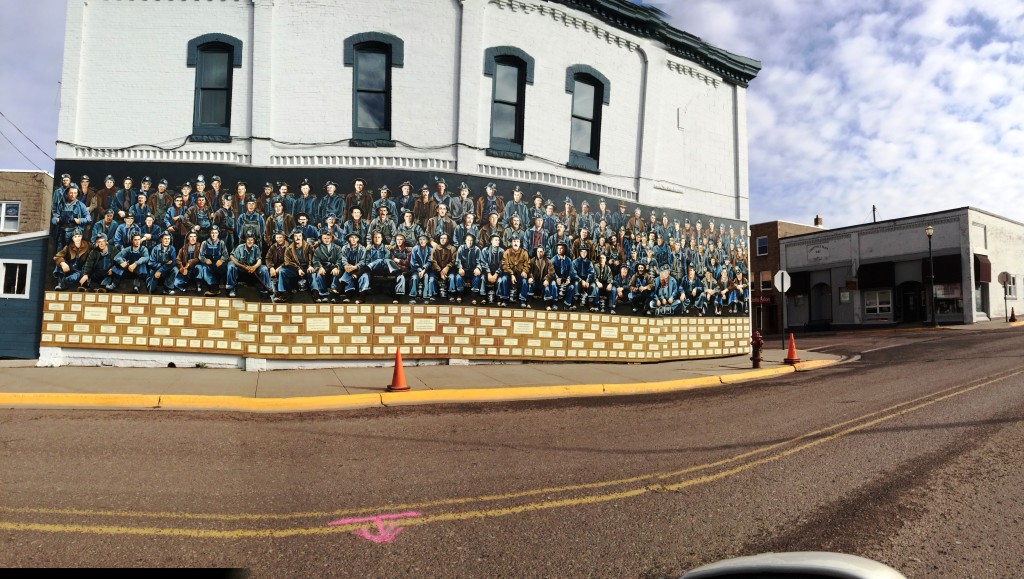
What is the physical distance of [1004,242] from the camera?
34094 millimetres

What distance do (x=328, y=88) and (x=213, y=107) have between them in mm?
2614

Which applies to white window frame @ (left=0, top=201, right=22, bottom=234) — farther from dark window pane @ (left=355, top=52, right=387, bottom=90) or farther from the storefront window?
the storefront window

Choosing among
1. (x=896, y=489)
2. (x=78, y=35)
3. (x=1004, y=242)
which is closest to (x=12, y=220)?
(x=78, y=35)

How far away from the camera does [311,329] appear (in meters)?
12.6

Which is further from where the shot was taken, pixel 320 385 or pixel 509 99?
pixel 509 99

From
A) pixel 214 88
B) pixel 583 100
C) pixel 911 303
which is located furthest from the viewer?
pixel 911 303

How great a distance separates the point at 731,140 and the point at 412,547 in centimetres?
1760

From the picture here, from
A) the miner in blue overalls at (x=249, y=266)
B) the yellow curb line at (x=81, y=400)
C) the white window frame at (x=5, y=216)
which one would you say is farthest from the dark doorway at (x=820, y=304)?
the white window frame at (x=5, y=216)

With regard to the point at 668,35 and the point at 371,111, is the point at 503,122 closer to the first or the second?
the point at 371,111

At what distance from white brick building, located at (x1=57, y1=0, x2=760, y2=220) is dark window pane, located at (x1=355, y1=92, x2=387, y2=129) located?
44 millimetres

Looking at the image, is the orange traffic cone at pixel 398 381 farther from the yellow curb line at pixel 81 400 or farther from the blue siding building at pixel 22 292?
the blue siding building at pixel 22 292

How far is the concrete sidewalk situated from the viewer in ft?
28.2

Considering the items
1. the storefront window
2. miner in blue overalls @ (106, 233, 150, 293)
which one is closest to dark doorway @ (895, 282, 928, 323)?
the storefront window

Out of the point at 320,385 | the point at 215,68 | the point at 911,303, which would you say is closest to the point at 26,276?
the point at 215,68
